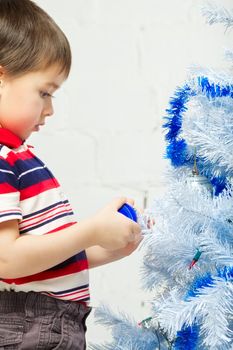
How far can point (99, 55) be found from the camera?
58.5 inches

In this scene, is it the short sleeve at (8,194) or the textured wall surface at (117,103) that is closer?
the short sleeve at (8,194)

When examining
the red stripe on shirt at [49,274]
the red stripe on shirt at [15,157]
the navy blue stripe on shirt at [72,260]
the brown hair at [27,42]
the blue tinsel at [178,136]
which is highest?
the brown hair at [27,42]

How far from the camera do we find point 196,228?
2.42 ft

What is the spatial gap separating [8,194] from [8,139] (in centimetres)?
10

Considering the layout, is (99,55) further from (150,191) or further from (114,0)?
(150,191)

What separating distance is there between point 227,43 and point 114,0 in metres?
0.30

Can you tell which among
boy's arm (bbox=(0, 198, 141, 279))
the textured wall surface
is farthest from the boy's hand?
the textured wall surface

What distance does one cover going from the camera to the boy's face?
2.81ft

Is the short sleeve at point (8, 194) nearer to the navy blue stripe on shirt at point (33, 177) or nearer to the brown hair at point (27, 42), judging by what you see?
the navy blue stripe on shirt at point (33, 177)

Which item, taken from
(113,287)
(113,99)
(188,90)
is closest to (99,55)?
(113,99)

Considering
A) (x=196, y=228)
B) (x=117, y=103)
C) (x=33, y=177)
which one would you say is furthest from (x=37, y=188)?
(x=117, y=103)

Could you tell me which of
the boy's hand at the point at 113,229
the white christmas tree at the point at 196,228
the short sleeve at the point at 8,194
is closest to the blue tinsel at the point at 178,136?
the white christmas tree at the point at 196,228

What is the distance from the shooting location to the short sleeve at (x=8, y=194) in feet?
2.59

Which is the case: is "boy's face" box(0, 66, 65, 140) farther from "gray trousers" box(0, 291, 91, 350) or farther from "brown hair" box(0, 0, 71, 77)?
"gray trousers" box(0, 291, 91, 350)
